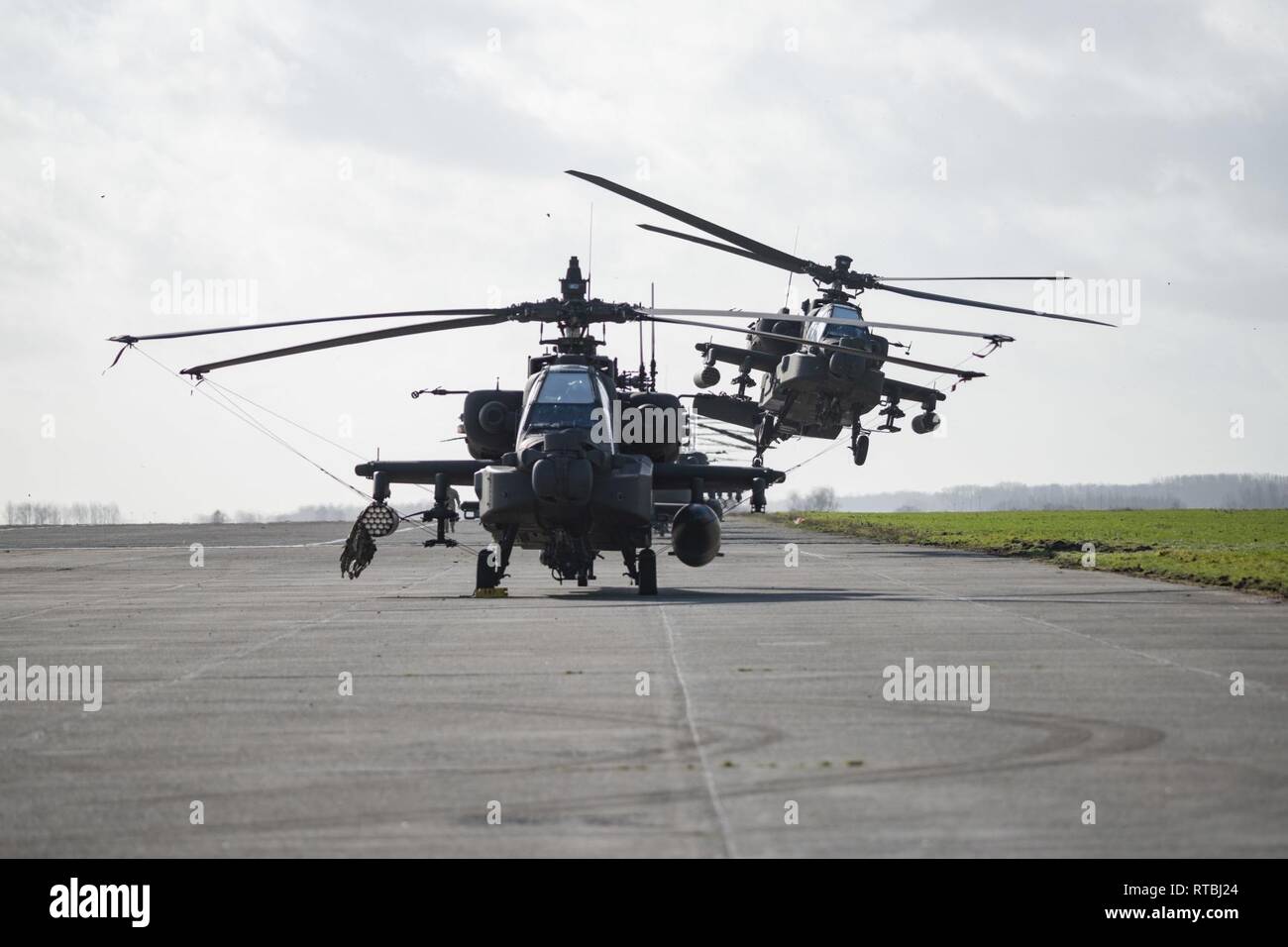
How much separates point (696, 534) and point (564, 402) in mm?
3195

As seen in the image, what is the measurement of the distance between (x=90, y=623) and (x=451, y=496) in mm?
7463

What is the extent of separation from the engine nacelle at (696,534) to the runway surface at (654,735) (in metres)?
3.18

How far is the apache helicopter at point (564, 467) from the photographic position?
25.6 meters

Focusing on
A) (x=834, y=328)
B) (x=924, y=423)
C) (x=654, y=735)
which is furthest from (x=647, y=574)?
(x=924, y=423)

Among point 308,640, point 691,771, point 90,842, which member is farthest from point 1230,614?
point 90,842

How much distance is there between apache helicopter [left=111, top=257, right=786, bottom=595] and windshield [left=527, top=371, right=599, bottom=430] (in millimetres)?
22

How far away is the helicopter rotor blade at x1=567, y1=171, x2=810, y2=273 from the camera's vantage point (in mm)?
26734

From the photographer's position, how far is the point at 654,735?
448 inches

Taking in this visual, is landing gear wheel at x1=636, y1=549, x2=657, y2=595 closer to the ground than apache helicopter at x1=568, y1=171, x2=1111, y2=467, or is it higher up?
closer to the ground

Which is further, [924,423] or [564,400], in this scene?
[924,423]
